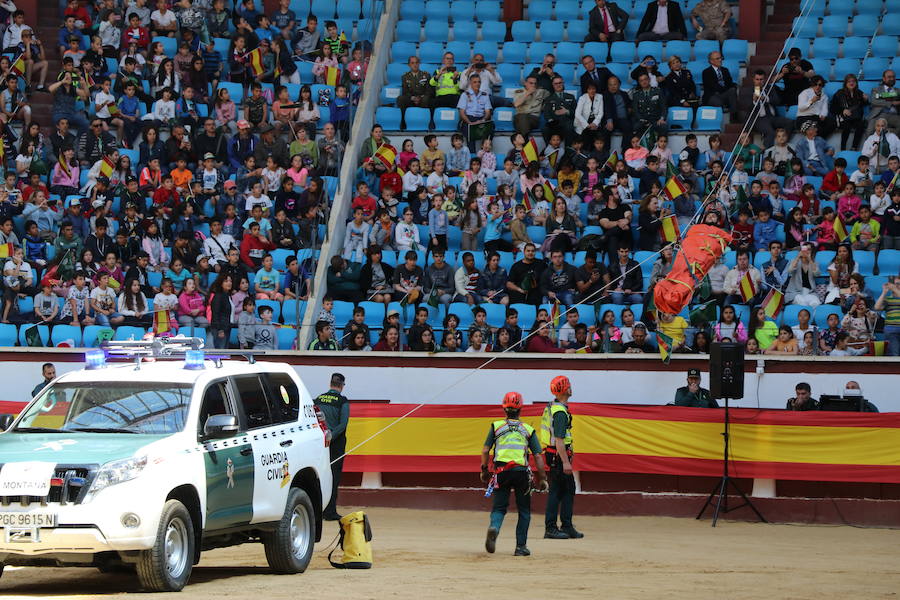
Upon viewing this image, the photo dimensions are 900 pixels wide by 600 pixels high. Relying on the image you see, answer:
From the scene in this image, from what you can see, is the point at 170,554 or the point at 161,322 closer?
the point at 170,554

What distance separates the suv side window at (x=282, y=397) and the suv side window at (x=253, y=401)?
0.12 meters

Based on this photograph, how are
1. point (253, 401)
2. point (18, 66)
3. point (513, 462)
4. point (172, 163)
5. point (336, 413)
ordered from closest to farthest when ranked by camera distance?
point (253, 401) → point (513, 462) → point (336, 413) → point (172, 163) → point (18, 66)

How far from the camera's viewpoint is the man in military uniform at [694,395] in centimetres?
2091

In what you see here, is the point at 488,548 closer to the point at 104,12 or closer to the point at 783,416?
the point at 783,416

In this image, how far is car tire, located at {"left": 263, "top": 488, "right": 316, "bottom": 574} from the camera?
13.8 m

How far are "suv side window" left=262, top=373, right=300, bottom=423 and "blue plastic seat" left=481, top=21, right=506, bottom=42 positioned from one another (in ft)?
56.7

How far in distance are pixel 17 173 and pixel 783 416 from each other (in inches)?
599

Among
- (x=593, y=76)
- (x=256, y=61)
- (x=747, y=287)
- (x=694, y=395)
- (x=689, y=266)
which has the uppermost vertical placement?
(x=256, y=61)

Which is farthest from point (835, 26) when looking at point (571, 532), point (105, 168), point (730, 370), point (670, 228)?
point (571, 532)

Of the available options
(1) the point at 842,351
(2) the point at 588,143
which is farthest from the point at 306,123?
(1) the point at 842,351

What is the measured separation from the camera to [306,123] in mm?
27984

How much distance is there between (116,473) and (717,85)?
18353 millimetres

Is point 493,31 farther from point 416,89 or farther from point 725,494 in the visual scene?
point 725,494

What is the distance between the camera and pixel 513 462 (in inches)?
617
